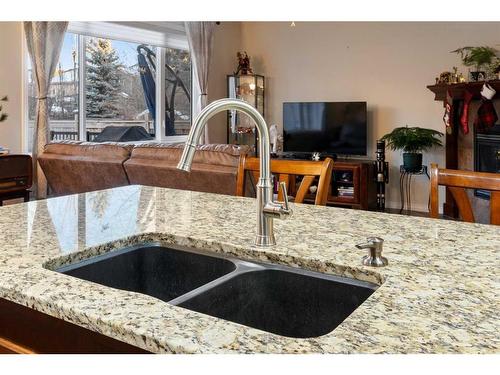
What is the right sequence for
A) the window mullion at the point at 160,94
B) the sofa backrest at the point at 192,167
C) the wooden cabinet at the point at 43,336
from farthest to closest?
the window mullion at the point at 160,94
the sofa backrest at the point at 192,167
the wooden cabinet at the point at 43,336

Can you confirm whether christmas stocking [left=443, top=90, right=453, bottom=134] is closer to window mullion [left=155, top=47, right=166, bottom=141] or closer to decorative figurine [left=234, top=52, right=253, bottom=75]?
decorative figurine [left=234, top=52, right=253, bottom=75]

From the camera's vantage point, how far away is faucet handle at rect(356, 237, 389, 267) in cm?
100

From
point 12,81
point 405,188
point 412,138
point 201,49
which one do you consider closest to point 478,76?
point 412,138

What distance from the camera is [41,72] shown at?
16.6ft

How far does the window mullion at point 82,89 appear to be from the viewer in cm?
566

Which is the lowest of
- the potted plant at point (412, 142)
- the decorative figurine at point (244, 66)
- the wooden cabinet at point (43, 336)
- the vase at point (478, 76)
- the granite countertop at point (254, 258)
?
the wooden cabinet at point (43, 336)

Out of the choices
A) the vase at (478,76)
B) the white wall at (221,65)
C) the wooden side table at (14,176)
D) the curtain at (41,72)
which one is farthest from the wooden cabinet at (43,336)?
the white wall at (221,65)

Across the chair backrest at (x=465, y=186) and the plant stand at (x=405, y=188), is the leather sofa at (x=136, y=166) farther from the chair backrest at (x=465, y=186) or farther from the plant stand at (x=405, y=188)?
the plant stand at (x=405, y=188)

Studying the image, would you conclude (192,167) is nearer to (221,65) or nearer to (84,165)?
(84,165)

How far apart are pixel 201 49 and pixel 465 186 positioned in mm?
5632

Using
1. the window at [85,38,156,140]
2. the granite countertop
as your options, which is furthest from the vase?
the granite countertop

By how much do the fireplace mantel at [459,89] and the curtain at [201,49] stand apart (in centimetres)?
287

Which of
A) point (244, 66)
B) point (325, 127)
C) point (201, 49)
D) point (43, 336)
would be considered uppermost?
point (201, 49)
